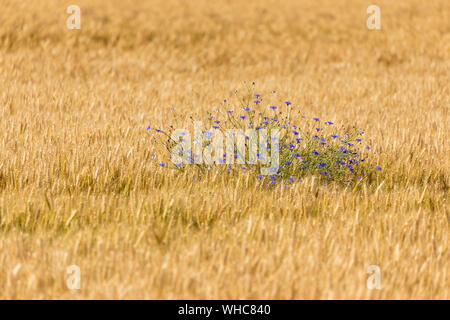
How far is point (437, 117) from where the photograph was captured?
24.0 ft

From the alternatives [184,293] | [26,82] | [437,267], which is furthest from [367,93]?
[184,293]

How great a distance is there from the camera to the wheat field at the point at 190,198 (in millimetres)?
2977

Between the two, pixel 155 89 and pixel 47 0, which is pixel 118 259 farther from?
pixel 47 0

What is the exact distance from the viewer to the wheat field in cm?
298

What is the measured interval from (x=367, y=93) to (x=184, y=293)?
7.25m

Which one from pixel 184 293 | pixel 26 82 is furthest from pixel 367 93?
pixel 184 293

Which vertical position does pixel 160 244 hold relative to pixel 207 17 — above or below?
below

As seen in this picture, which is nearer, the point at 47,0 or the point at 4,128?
the point at 4,128

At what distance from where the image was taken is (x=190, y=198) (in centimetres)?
388
